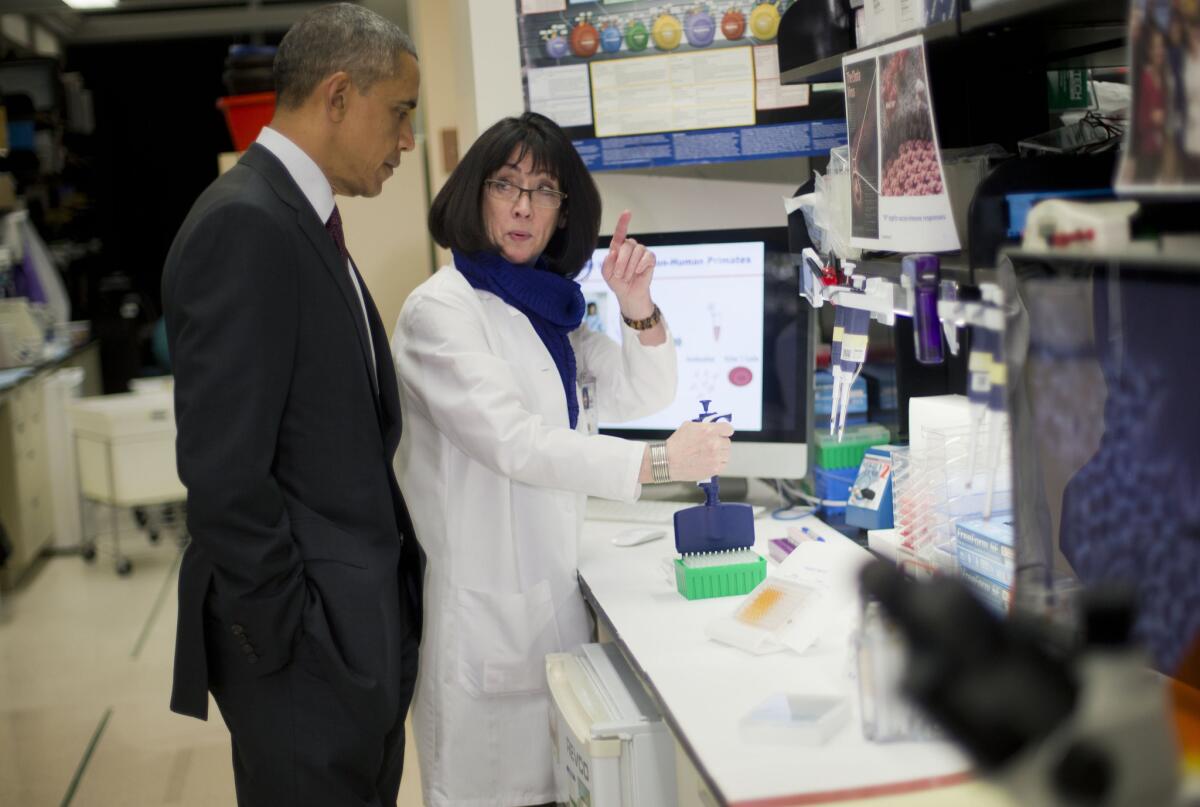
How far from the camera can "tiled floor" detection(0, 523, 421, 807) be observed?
144 inches

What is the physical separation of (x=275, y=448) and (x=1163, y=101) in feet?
4.26

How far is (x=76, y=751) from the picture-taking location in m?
3.93

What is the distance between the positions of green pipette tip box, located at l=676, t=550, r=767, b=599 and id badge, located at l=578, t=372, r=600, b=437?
50 centimetres

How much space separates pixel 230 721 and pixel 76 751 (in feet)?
7.58

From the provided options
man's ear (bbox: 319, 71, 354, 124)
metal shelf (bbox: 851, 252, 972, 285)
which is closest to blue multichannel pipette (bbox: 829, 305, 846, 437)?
metal shelf (bbox: 851, 252, 972, 285)

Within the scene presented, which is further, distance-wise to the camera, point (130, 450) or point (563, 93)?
point (130, 450)

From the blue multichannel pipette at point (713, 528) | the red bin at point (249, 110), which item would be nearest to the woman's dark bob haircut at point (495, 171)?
the blue multichannel pipette at point (713, 528)

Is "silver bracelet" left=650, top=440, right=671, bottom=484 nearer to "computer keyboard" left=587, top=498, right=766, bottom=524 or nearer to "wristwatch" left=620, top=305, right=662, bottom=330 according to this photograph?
"wristwatch" left=620, top=305, right=662, bottom=330

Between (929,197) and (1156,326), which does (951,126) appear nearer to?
(929,197)

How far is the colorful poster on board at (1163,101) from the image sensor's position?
113 cm

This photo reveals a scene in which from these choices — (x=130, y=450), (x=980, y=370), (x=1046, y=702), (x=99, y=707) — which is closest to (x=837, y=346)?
(x=980, y=370)

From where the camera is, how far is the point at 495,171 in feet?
7.50

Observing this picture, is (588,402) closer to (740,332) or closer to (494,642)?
(740,332)

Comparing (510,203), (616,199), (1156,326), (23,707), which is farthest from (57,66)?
(1156,326)
